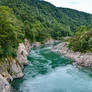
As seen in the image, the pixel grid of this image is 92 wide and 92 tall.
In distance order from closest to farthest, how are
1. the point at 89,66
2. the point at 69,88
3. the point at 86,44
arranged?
the point at 69,88
the point at 89,66
the point at 86,44

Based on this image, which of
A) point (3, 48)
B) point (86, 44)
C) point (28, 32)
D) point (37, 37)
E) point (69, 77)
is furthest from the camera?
point (37, 37)

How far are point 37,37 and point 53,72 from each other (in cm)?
6802

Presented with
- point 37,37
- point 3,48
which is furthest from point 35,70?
point 37,37

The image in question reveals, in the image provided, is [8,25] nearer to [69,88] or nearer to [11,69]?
[11,69]

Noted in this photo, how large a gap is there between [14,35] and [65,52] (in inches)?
1502

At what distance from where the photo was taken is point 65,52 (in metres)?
71.4

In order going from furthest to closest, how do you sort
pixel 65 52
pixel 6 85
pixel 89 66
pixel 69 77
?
pixel 65 52 → pixel 89 66 → pixel 69 77 → pixel 6 85

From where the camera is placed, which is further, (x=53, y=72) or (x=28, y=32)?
(x=28, y=32)

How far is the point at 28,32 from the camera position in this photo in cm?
9306

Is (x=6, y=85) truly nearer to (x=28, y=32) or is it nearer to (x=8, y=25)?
(x=8, y=25)

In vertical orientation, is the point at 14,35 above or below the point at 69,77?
above

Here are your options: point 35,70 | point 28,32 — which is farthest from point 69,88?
point 28,32

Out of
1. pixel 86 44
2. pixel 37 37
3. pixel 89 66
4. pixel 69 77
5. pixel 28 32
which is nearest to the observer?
pixel 69 77

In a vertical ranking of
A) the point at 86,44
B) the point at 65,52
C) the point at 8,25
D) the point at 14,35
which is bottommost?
the point at 65,52
